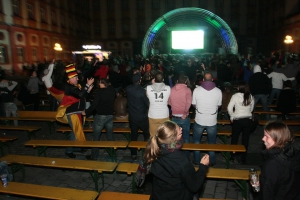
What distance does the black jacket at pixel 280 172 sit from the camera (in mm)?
2719

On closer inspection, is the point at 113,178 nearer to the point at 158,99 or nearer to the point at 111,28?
the point at 158,99

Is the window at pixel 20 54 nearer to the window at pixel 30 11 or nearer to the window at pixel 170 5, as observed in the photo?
the window at pixel 30 11

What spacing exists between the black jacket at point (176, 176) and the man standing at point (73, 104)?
349 cm

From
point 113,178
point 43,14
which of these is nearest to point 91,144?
point 113,178

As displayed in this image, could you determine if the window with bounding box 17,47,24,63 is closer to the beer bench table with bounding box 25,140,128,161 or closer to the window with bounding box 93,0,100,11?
the beer bench table with bounding box 25,140,128,161

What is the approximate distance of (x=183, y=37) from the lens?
32812 mm

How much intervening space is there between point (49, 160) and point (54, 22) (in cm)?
3224

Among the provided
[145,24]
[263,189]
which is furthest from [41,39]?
[263,189]

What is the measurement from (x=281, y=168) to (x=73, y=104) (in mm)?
4798

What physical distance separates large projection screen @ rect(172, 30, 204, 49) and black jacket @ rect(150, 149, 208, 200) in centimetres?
3049

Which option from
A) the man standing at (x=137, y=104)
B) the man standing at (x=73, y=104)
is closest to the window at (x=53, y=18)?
the man standing at (x=73, y=104)

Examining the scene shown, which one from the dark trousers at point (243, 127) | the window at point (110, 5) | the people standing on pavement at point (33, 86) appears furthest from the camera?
the window at point (110, 5)

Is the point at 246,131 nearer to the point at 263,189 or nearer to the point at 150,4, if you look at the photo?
the point at 263,189

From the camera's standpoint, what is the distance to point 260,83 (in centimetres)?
865
